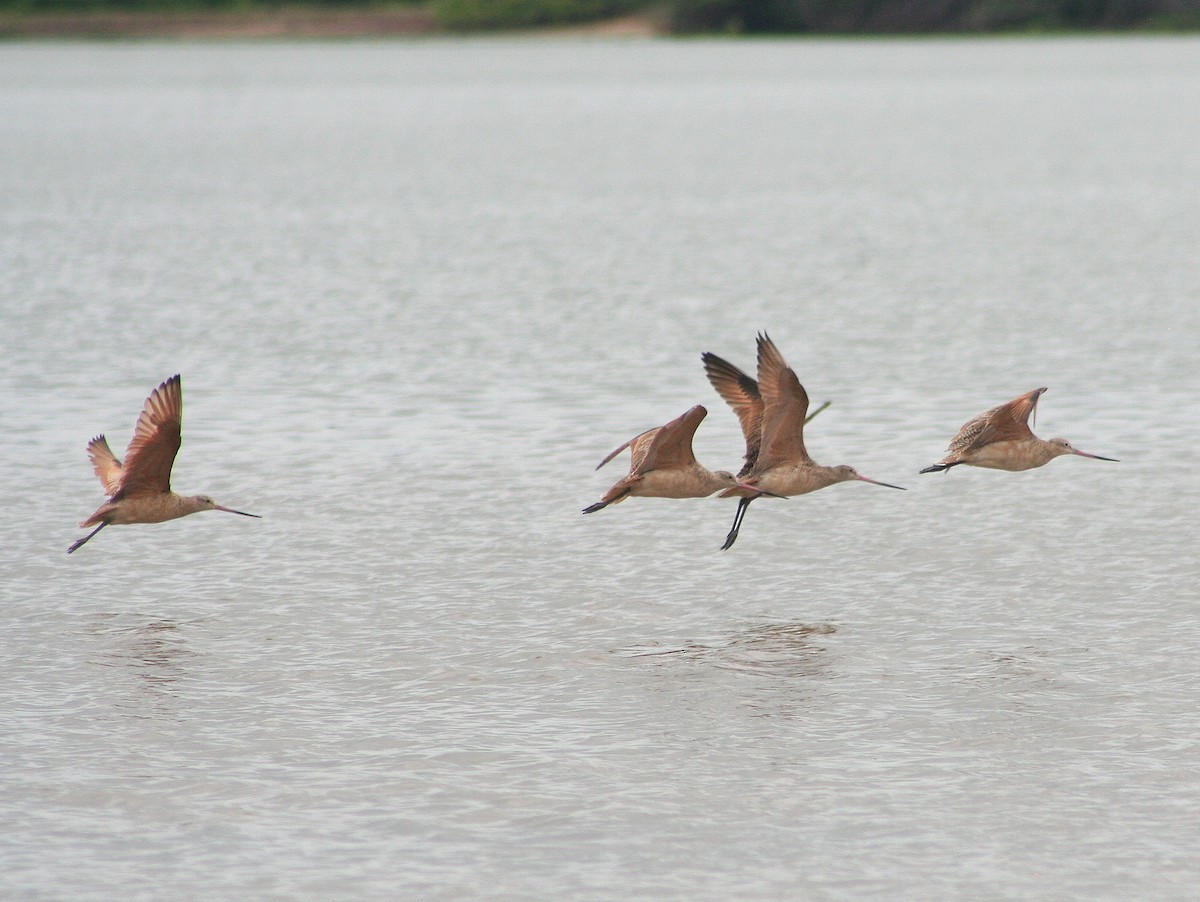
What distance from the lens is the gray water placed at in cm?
621

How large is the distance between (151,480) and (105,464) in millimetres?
619

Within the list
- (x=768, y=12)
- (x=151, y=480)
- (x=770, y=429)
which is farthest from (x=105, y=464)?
(x=768, y=12)

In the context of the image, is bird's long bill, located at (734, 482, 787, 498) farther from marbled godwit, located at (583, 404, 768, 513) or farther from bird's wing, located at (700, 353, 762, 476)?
bird's wing, located at (700, 353, 762, 476)

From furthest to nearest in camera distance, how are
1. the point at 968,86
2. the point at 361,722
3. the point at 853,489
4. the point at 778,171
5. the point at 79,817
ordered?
1. the point at 968,86
2. the point at 778,171
3. the point at 853,489
4. the point at 361,722
5. the point at 79,817

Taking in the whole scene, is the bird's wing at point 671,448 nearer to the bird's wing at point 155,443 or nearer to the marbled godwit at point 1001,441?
the marbled godwit at point 1001,441

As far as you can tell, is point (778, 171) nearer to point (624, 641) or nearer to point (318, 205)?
point (318, 205)

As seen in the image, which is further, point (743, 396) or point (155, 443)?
point (743, 396)

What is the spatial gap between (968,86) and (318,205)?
3048 cm

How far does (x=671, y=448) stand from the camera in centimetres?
859

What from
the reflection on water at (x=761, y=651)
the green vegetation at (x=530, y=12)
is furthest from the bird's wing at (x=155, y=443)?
the green vegetation at (x=530, y=12)

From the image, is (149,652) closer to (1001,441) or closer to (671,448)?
(671,448)

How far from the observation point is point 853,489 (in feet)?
35.7

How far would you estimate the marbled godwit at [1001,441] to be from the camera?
9.22m

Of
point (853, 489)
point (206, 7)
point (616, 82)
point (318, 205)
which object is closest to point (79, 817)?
point (853, 489)
